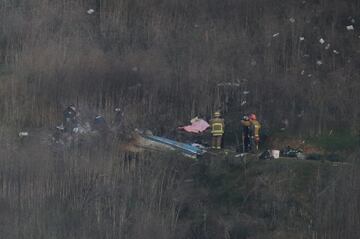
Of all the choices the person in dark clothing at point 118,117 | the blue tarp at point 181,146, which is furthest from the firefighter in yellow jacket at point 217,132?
the person in dark clothing at point 118,117

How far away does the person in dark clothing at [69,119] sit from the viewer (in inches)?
821

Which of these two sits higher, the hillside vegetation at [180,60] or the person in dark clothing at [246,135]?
the hillside vegetation at [180,60]

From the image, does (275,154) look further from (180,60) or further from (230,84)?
(180,60)

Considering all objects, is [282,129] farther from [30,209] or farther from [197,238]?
[30,209]

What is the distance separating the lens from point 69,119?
21.0 metres

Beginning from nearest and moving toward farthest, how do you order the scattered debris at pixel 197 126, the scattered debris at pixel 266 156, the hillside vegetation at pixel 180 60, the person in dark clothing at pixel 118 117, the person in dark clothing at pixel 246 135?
1. the scattered debris at pixel 266 156
2. the person in dark clothing at pixel 246 135
3. the person in dark clothing at pixel 118 117
4. the scattered debris at pixel 197 126
5. the hillside vegetation at pixel 180 60

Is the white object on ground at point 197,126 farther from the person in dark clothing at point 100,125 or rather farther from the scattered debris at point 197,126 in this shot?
the person in dark clothing at point 100,125

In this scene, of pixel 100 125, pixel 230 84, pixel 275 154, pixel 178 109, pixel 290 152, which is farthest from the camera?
pixel 230 84

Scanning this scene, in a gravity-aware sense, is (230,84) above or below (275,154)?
above

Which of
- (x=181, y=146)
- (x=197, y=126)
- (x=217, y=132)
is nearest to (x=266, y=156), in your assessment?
(x=217, y=132)

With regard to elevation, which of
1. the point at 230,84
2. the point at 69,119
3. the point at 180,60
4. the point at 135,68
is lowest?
the point at 69,119

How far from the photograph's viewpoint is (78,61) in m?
22.9

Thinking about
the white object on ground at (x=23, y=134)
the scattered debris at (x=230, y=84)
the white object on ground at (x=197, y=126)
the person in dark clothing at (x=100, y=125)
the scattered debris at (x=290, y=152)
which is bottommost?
the scattered debris at (x=290, y=152)

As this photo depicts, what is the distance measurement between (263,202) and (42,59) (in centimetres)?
584
